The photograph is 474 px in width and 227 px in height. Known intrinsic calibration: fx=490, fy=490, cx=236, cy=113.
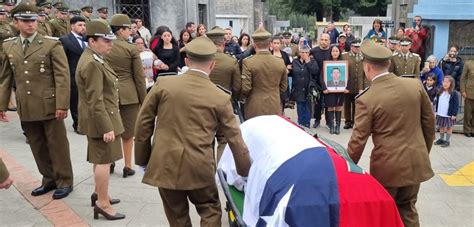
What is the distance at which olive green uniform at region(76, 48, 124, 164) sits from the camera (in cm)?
456

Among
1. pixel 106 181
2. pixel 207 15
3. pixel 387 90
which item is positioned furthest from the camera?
pixel 207 15

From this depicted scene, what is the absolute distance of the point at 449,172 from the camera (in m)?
6.75

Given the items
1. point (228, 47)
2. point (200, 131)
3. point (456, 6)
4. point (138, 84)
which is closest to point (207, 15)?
point (228, 47)

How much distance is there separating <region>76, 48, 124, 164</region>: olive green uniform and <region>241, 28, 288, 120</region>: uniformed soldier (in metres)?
2.03

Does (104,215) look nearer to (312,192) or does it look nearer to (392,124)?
(312,192)

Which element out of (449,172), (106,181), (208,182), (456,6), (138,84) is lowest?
(449,172)

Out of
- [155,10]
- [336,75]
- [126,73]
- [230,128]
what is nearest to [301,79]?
[336,75]

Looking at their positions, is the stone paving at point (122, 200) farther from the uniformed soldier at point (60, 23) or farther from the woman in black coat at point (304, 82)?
the uniformed soldier at point (60, 23)

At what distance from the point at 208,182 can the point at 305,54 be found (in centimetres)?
567

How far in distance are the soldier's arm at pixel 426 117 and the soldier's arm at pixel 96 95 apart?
2825 millimetres

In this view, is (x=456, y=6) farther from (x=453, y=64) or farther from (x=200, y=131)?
(x=200, y=131)

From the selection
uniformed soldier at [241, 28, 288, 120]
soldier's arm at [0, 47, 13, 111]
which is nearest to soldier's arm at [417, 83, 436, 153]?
uniformed soldier at [241, 28, 288, 120]

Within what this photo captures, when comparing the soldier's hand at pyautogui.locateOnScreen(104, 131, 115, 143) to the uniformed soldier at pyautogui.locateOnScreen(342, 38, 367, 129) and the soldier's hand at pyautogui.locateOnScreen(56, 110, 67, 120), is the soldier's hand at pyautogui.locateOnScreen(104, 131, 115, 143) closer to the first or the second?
the soldier's hand at pyautogui.locateOnScreen(56, 110, 67, 120)

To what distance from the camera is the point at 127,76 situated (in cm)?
598
